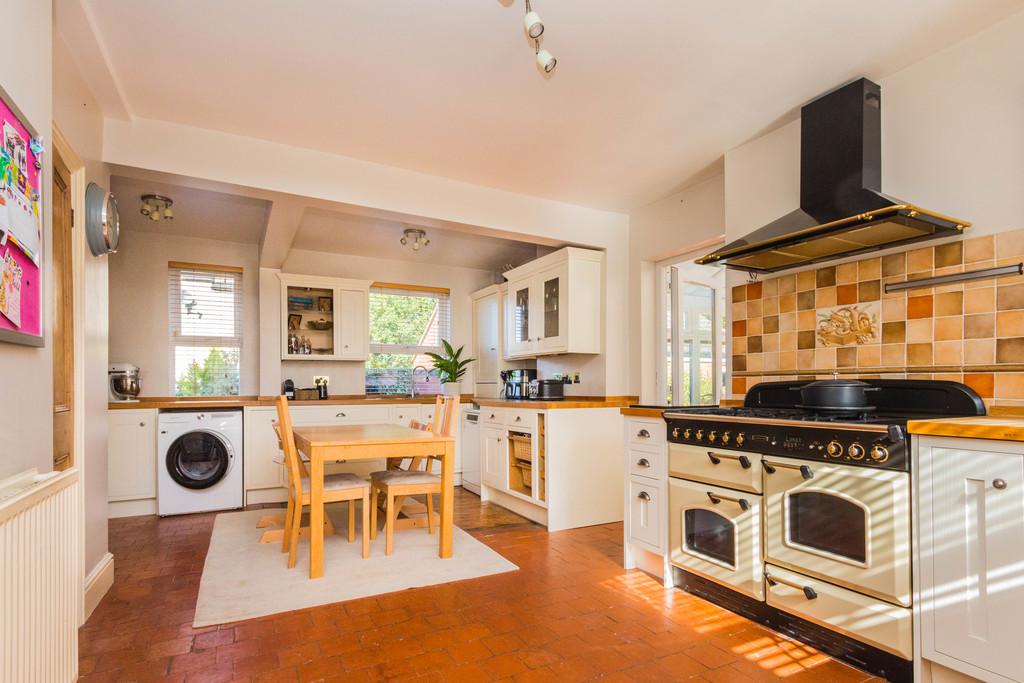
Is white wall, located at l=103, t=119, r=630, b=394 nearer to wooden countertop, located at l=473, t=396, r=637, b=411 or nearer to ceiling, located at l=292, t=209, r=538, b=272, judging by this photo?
wooden countertop, located at l=473, t=396, r=637, b=411

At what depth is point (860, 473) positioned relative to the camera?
203cm

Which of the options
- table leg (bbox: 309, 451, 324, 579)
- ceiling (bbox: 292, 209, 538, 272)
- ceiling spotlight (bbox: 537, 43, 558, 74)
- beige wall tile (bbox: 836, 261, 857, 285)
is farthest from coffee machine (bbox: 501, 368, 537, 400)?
ceiling spotlight (bbox: 537, 43, 558, 74)

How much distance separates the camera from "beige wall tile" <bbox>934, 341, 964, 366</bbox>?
237cm

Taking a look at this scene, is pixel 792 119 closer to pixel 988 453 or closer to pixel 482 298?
pixel 988 453

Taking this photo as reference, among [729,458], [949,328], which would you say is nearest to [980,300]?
[949,328]

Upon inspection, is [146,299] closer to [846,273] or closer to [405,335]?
[405,335]

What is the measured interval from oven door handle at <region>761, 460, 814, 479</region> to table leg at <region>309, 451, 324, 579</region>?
7.40 ft

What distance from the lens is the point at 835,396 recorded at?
2412 millimetres

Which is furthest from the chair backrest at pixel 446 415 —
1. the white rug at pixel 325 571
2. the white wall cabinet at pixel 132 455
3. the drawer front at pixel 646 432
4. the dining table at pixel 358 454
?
the white wall cabinet at pixel 132 455

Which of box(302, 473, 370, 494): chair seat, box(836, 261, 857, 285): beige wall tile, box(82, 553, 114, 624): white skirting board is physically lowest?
box(82, 553, 114, 624): white skirting board

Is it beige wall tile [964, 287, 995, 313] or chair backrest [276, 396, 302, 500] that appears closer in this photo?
beige wall tile [964, 287, 995, 313]

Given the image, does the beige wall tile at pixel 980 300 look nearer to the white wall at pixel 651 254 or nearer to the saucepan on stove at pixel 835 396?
the saucepan on stove at pixel 835 396

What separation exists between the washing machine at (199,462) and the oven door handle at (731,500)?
4.02 meters

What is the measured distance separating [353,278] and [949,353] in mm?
5218
